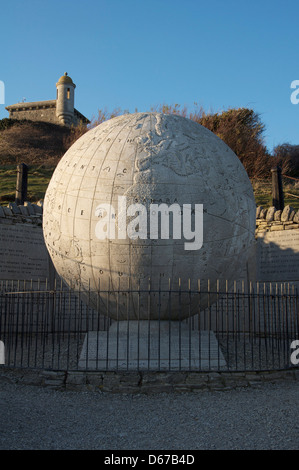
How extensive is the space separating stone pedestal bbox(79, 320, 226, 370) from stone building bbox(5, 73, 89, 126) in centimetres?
4315

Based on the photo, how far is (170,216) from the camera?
24.8 feet

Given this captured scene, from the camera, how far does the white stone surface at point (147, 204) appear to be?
7.68 meters

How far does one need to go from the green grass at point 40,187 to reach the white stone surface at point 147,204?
13.8 meters

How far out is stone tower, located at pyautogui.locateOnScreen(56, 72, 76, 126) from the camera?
48.7 meters

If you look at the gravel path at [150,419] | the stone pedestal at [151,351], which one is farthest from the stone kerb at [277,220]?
the gravel path at [150,419]

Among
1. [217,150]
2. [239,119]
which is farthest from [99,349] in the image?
[239,119]

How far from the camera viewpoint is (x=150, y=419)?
19.1ft

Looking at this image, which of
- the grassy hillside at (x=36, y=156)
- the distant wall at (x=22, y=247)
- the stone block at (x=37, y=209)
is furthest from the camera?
the grassy hillside at (x=36, y=156)

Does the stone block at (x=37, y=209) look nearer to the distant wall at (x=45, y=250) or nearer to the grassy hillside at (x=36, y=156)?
the distant wall at (x=45, y=250)

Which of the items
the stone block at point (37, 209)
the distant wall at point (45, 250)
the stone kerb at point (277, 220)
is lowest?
the distant wall at point (45, 250)

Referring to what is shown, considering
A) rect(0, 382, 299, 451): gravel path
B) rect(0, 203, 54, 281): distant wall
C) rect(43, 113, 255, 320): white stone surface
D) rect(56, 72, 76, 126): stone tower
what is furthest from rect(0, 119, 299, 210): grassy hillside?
rect(0, 382, 299, 451): gravel path

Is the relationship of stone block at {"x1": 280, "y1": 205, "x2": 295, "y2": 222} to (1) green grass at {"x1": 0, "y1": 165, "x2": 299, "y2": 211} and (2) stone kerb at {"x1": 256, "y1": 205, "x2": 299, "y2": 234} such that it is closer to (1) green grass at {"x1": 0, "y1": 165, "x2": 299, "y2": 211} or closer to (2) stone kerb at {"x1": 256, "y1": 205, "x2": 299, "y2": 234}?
(2) stone kerb at {"x1": 256, "y1": 205, "x2": 299, "y2": 234}
